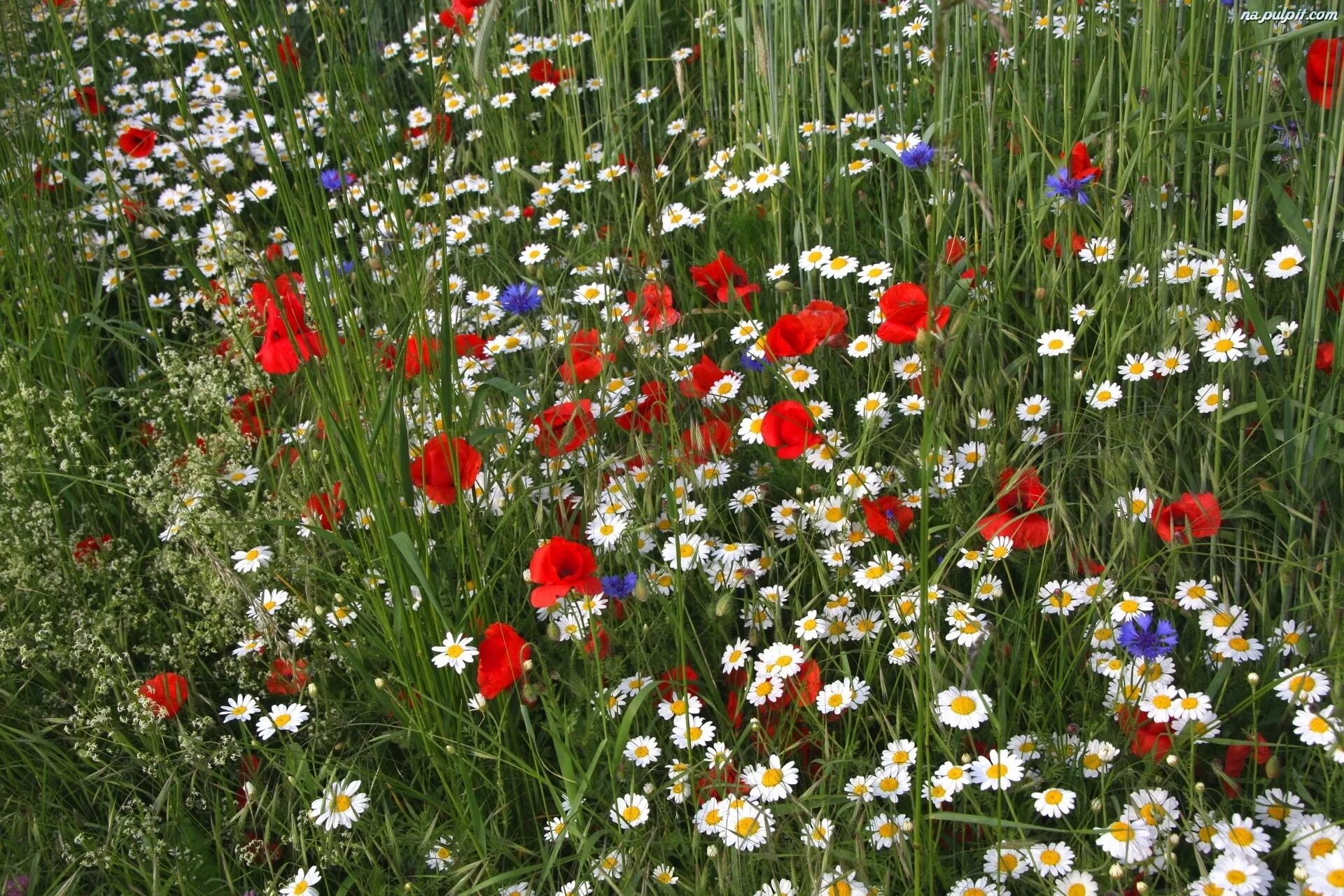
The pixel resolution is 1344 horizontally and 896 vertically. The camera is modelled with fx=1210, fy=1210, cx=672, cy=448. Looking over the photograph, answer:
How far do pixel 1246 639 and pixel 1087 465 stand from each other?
394 mm

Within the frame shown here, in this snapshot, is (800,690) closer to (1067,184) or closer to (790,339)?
(790,339)

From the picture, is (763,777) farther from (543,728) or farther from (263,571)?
(263,571)

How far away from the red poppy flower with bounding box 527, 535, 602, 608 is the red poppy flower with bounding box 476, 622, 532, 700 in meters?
0.07

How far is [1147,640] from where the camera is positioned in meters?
1.61

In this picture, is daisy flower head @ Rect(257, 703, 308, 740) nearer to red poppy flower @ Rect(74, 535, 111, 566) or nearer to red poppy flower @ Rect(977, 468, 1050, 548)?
red poppy flower @ Rect(74, 535, 111, 566)

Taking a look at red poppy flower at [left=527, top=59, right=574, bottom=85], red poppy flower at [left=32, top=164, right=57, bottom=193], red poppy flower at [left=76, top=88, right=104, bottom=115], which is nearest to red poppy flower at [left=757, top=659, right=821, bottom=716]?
red poppy flower at [left=527, top=59, right=574, bottom=85]

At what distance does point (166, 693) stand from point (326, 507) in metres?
0.37

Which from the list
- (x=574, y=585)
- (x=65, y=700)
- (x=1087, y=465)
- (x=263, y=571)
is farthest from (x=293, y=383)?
(x=1087, y=465)

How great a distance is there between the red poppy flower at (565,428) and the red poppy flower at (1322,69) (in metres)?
1.25

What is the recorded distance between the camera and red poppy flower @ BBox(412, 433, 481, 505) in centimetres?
183

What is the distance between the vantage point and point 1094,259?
214cm

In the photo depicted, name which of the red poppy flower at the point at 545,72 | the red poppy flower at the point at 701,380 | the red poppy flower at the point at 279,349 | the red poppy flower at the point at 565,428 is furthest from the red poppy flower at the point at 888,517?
the red poppy flower at the point at 545,72

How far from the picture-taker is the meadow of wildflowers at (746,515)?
5.16 feet

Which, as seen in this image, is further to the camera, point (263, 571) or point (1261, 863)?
point (263, 571)
